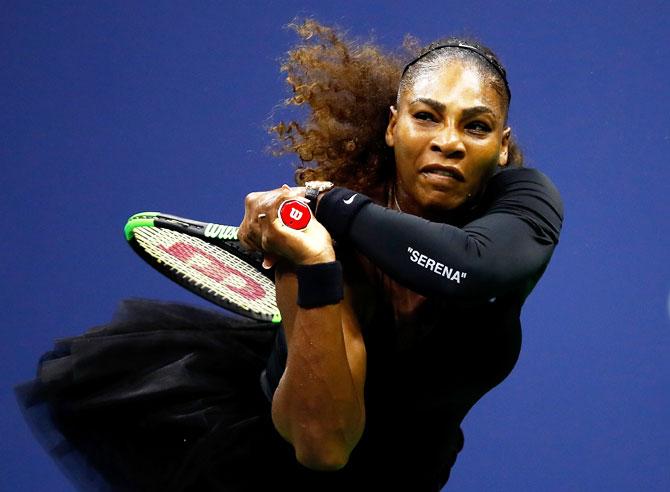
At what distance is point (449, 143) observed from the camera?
4.06ft

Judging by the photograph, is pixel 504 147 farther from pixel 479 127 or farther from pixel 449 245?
pixel 449 245

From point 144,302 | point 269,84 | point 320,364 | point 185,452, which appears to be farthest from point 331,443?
point 269,84

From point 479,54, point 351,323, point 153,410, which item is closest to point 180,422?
point 153,410

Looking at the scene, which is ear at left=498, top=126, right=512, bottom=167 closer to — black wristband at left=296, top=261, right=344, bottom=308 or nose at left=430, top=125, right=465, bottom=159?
nose at left=430, top=125, right=465, bottom=159

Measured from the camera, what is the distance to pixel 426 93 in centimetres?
128

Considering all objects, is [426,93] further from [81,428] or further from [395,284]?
[81,428]

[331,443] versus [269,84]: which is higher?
[269,84]

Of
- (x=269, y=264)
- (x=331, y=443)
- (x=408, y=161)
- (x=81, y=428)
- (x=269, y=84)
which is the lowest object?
(x=81, y=428)

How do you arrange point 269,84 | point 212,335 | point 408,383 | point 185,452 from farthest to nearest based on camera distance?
1. point 269,84
2. point 212,335
3. point 185,452
4. point 408,383

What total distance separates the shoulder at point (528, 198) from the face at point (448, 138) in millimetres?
31

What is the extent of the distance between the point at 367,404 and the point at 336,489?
4.8 inches

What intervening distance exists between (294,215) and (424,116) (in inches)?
10.1

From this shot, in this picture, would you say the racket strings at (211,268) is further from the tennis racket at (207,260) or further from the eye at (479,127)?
the eye at (479,127)

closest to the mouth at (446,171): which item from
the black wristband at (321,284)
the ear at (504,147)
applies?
the ear at (504,147)
